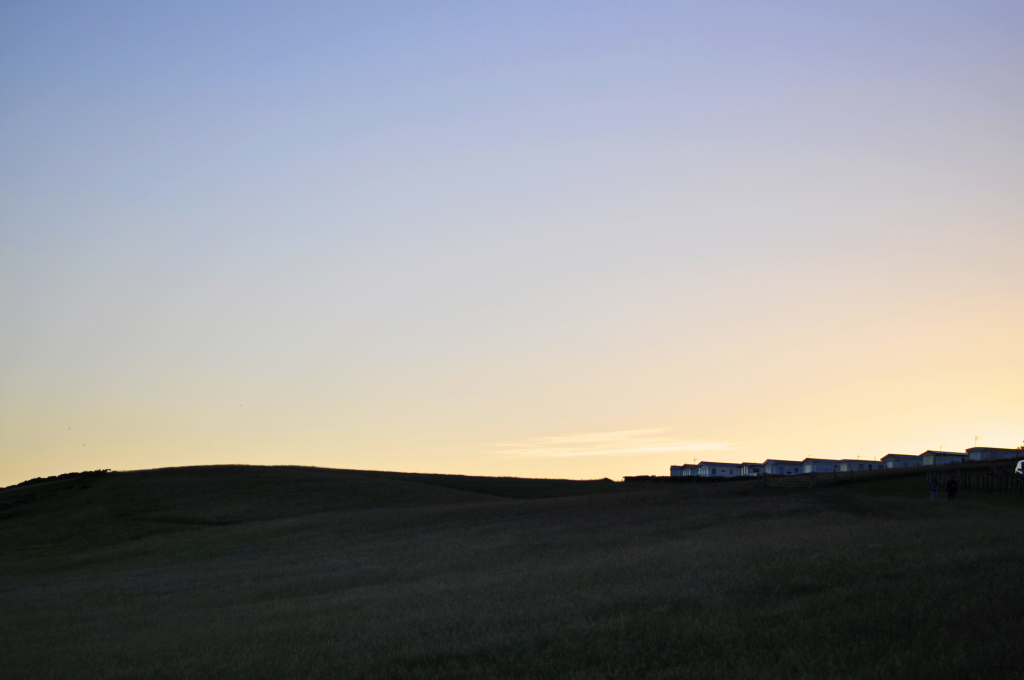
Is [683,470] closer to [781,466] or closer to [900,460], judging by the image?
[781,466]

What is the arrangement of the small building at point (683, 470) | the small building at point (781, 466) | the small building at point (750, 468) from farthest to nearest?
the small building at point (683, 470), the small building at point (750, 468), the small building at point (781, 466)

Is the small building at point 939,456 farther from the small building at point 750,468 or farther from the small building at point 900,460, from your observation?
the small building at point 750,468

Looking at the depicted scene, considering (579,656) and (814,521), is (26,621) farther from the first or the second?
(814,521)

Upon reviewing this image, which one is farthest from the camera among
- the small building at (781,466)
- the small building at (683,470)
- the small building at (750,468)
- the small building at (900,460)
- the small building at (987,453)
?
the small building at (683,470)

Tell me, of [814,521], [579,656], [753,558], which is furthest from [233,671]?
[814,521]

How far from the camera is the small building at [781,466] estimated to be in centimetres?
12194

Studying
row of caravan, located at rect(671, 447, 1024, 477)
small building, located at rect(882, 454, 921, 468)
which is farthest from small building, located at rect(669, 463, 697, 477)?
small building, located at rect(882, 454, 921, 468)

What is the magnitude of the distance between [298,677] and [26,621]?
56.2 feet

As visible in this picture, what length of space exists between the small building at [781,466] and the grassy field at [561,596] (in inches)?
2814

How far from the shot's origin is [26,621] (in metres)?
28.2

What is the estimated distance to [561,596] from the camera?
71.6 feet

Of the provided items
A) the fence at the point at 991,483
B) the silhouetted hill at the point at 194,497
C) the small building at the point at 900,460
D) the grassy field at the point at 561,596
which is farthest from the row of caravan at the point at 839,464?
the grassy field at the point at 561,596

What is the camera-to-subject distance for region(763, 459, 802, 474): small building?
122 metres

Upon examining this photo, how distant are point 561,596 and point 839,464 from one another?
105567mm
